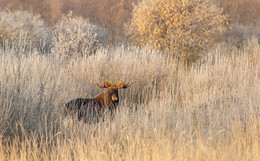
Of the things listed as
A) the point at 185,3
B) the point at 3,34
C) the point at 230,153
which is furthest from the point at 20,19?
the point at 230,153

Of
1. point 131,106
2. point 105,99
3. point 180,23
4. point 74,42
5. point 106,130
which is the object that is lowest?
point 131,106

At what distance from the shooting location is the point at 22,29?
15.4m

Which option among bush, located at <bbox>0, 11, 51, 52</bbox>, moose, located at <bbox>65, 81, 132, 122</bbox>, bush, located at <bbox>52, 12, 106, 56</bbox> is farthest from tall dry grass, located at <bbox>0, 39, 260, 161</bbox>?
bush, located at <bbox>0, 11, 51, 52</bbox>

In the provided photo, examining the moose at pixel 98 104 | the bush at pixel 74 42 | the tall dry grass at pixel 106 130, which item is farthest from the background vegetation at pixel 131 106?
the bush at pixel 74 42

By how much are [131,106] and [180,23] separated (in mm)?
5854

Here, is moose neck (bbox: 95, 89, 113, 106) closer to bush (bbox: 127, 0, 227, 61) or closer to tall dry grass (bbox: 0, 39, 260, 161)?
tall dry grass (bbox: 0, 39, 260, 161)

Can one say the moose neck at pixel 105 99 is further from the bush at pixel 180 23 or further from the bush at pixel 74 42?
the bush at pixel 180 23

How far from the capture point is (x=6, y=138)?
349 cm

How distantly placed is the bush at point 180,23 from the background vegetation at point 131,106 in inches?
72.2

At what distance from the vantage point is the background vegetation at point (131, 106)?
10.7ft

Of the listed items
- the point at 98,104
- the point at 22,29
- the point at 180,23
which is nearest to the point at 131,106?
the point at 98,104

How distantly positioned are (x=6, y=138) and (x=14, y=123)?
0.18 metres

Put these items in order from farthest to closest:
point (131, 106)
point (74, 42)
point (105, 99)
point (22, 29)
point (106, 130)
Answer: point (22, 29), point (74, 42), point (131, 106), point (105, 99), point (106, 130)

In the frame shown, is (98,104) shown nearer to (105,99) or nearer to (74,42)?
(105,99)
